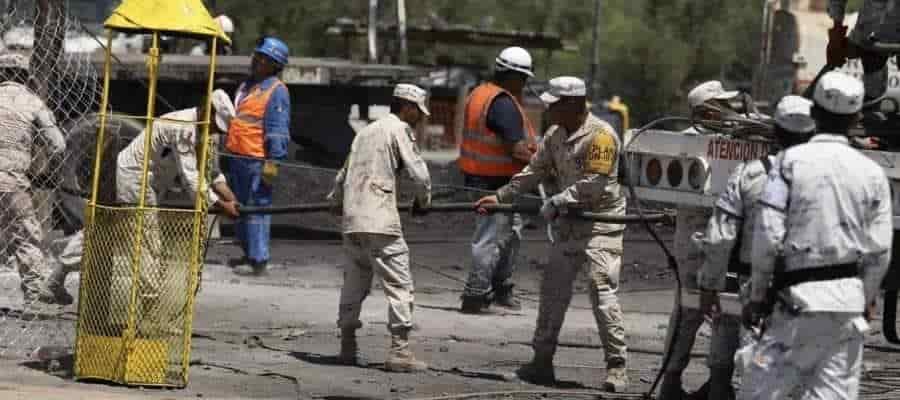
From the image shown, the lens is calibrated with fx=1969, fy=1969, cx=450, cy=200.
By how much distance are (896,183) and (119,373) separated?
154 inches

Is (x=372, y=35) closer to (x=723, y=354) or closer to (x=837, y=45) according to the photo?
(x=837, y=45)

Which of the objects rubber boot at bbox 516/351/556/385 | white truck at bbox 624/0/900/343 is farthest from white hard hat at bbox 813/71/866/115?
rubber boot at bbox 516/351/556/385

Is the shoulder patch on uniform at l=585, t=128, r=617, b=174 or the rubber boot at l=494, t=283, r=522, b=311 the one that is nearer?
the shoulder patch on uniform at l=585, t=128, r=617, b=174

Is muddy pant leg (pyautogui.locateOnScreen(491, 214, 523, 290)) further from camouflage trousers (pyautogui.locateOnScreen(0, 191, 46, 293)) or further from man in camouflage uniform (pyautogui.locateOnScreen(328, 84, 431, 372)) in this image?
camouflage trousers (pyautogui.locateOnScreen(0, 191, 46, 293))

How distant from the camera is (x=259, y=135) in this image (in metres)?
14.7

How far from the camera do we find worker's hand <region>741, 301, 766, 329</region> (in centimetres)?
732

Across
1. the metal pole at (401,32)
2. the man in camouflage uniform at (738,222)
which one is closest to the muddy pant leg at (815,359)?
the man in camouflage uniform at (738,222)

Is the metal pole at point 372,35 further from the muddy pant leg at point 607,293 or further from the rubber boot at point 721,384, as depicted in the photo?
the rubber boot at point 721,384

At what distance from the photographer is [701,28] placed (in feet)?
147

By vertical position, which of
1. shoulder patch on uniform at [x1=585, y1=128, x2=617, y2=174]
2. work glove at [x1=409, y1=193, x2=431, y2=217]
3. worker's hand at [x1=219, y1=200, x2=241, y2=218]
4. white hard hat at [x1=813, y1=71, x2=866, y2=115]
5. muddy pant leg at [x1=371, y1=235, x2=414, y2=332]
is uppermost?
white hard hat at [x1=813, y1=71, x2=866, y2=115]

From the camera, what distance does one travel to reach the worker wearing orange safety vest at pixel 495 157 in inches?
520

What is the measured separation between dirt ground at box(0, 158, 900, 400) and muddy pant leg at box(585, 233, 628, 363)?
255mm

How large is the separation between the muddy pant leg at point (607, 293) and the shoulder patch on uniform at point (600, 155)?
1.16 ft

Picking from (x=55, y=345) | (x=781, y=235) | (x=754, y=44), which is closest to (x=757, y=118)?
(x=781, y=235)
